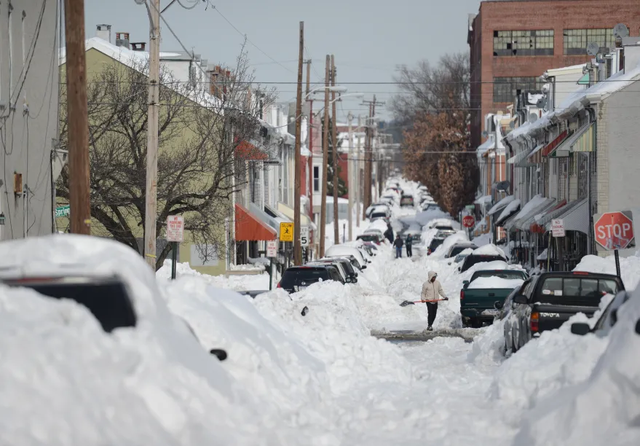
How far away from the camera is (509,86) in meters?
95.9

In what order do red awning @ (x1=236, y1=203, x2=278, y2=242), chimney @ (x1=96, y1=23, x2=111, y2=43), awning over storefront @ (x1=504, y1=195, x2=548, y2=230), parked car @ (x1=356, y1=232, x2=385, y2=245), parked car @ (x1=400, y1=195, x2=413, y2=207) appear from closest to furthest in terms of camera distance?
red awning @ (x1=236, y1=203, x2=278, y2=242) → awning over storefront @ (x1=504, y1=195, x2=548, y2=230) → chimney @ (x1=96, y1=23, x2=111, y2=43) → parked car @ (x1=356, y1=232, x2=385, y2=245) → parked car @ (x1=400, y1=195, x2=413, y2=207)

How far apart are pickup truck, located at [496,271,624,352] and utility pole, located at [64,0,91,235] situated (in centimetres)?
702

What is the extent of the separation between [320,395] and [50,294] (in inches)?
170

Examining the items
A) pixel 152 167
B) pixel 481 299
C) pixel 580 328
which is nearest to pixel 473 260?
pixel 481 299

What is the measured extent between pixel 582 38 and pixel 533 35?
12.9 ft

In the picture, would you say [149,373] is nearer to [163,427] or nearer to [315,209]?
[163,427]

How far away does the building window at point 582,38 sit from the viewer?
95125mm

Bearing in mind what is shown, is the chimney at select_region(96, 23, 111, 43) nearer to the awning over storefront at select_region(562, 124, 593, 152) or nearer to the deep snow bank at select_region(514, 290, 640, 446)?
the awning over storefront at select_region(562, 124, 593, 152)

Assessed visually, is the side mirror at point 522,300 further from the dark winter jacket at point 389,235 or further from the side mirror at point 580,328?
the dark winter jacket at point 389,235

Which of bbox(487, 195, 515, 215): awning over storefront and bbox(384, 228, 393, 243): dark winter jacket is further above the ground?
bbox(487, 195, 515, 215): awning over storefront

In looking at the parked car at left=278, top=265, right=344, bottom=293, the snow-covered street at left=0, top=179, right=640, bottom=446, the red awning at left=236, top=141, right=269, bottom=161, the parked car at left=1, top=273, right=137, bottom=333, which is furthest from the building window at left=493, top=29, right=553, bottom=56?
the parked car at left=1, top=273, right=137, bottom=333

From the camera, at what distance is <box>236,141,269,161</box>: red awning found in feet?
126

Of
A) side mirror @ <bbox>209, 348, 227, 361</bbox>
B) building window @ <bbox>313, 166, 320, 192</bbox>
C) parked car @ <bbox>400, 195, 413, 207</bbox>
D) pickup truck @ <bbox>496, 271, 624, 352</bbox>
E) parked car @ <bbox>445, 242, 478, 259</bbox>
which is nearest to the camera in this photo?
side mirror @ <bbox>209, 348, 227, 361</bbox>

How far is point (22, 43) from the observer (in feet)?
88.7
